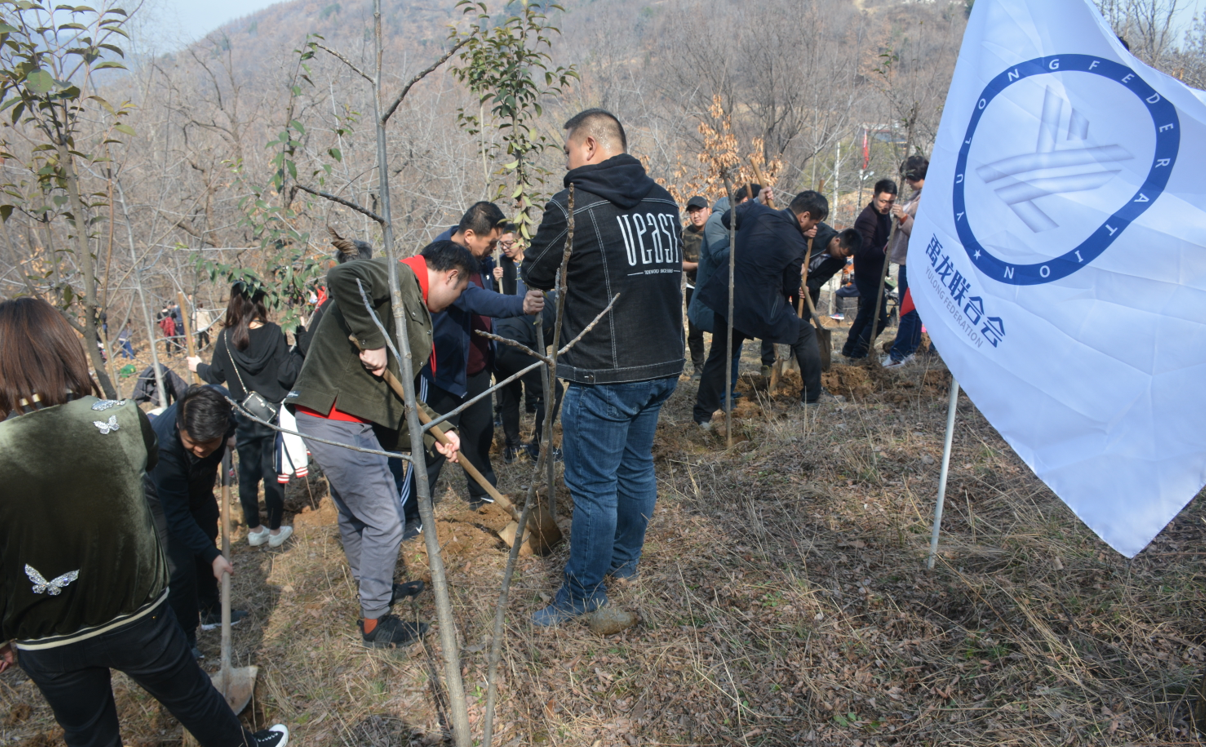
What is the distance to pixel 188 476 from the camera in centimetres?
262

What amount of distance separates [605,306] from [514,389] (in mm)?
2717

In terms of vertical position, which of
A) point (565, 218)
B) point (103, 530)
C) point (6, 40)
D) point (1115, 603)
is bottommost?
point (1115, 603)

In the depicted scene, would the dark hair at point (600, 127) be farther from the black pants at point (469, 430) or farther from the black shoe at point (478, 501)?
the black shoe at point (478, 501)

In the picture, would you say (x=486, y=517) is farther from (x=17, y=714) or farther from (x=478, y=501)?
(x=17, y=714)

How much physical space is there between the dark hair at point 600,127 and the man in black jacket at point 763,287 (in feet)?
7.99

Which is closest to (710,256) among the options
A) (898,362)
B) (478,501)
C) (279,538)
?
(898,362)

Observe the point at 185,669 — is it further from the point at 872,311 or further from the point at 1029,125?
the point at 872,311

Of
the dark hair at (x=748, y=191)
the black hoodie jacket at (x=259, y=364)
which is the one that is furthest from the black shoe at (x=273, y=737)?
the dark hair at (x=748, y=191)

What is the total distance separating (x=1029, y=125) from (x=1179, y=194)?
543 mm

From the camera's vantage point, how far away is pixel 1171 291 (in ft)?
5.65

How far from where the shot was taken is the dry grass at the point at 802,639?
7.00 ft

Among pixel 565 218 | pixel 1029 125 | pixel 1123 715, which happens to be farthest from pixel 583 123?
pixel 1123 715

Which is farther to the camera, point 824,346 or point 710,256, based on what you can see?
point 824,346

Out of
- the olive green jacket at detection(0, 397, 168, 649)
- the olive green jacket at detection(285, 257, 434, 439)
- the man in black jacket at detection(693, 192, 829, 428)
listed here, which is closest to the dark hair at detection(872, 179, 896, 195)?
the man in black jacket at detection(693, 192, 829, 428)
